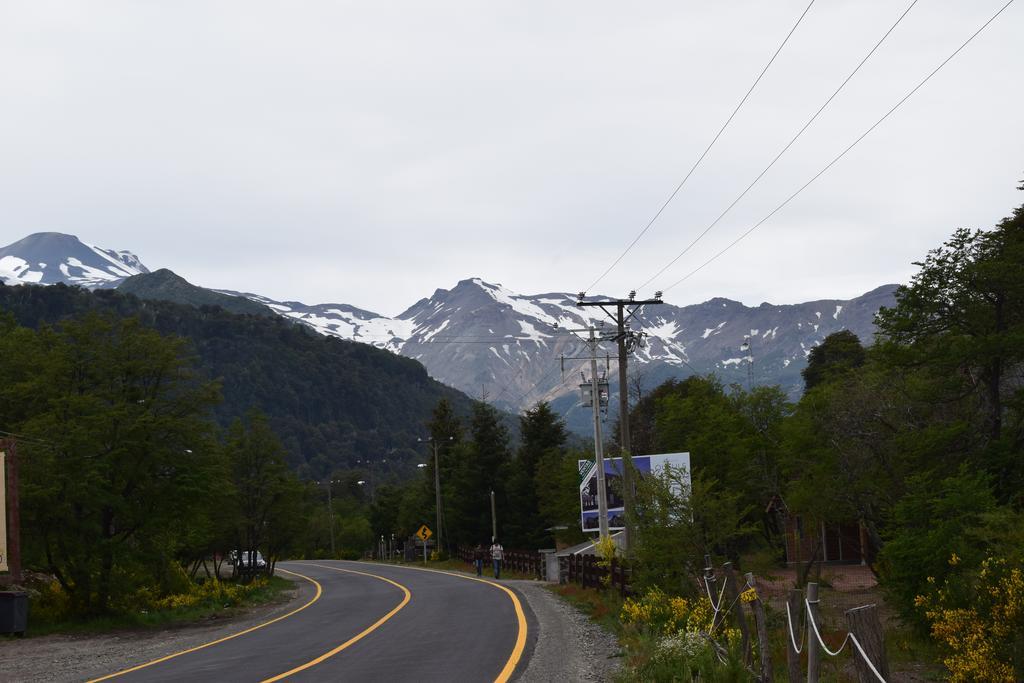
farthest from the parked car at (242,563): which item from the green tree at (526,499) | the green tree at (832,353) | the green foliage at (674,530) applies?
the green tree at (832,353)

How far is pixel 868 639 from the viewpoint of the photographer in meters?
8.28

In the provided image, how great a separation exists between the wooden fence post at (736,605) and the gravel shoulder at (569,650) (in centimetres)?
203

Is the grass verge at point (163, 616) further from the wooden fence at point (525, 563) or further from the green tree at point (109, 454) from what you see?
the wooden fence at point (525, 563)

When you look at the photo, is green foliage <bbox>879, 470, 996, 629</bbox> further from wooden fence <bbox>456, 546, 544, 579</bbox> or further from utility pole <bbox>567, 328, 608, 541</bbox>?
wooden fence <bbox>456, 546, 544, 579</bbox>

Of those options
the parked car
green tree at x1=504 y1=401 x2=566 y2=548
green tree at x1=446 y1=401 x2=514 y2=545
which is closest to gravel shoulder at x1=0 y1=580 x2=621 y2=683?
the parked car

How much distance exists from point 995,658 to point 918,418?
15359mm

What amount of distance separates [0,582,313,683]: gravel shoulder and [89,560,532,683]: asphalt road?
74cm

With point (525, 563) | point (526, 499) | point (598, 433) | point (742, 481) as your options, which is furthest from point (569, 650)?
point (526, 499)

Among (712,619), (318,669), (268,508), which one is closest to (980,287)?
(712,619)

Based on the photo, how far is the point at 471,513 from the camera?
2997 inches

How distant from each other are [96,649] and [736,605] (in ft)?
52.0

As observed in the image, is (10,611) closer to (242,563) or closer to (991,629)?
(991,629)

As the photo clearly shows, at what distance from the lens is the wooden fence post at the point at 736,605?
13328mm

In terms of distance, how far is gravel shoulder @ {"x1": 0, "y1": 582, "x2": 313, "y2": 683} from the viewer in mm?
19031
